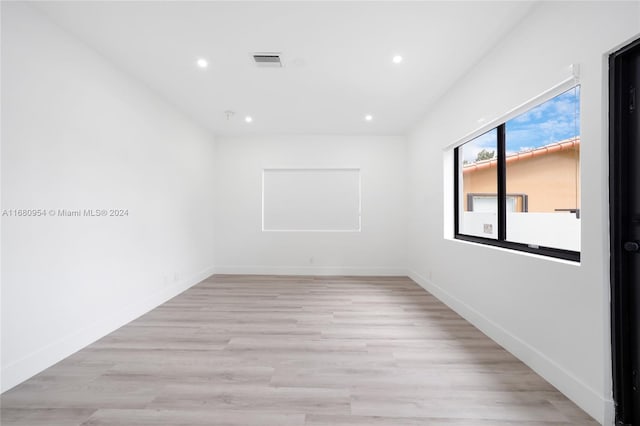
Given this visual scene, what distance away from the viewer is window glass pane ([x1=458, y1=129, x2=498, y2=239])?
10.6 ft

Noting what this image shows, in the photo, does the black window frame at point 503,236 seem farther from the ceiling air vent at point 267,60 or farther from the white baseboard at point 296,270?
the white baseboard at point 296,270

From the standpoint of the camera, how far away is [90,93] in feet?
9.45

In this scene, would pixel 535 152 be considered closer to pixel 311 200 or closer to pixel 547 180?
pixel 547 180

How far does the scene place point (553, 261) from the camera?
6.95 ft

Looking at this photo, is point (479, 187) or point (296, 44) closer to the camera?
point (296, 44)

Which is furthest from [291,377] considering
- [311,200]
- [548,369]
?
[311,200]

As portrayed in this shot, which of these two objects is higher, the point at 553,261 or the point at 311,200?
the point at 311,200

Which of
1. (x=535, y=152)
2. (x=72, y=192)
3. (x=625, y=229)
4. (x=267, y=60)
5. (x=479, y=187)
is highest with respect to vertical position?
(x=267, y=60)

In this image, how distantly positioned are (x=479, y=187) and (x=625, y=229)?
1925 millimetres

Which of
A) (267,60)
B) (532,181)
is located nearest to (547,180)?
(532,181)

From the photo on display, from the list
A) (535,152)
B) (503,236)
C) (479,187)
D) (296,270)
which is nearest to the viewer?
(535,152)

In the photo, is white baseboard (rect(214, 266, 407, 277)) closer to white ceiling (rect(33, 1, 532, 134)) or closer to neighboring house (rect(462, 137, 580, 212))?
neighboring house (rect(462, 137, 580, 212))

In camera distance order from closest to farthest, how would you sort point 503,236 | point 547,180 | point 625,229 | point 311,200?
point 625,229, point 547,180, point 503,236, point 311,200

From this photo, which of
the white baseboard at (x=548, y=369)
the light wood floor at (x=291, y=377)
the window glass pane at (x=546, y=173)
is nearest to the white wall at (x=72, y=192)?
the light wood floor at (x=291, y=377)
